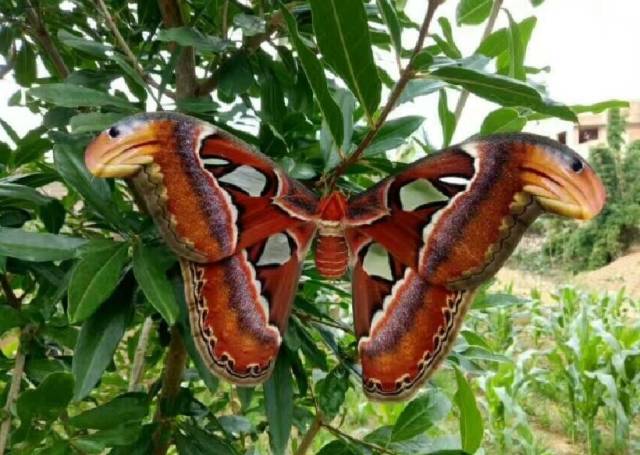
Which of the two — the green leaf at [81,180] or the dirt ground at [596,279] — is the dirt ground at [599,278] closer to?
the dirt ground at [596,279]

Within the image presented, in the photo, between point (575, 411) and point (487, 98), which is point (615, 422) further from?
point (487, 98)

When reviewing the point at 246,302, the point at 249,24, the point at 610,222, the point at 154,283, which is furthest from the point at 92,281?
the point at 610,222

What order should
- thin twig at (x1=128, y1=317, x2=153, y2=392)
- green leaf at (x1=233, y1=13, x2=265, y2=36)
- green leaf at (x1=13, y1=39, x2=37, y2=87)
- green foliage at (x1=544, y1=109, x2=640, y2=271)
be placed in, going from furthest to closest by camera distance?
green foliage at (x1=544, y1=109, x2=640, y2=271) < green leaf at (x1=13, y1=39, x2=37, y2=87) < thin twig at (x1=128, y1=317, x2=153, y2=392) < green leaf at (x1=233, y1=13, x2=265, y2=36)

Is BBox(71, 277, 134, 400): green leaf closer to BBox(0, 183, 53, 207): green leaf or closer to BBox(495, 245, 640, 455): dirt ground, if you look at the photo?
BBox(0, 183, 53, 207): green leaf

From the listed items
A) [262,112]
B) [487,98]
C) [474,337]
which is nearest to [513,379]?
[474,337]

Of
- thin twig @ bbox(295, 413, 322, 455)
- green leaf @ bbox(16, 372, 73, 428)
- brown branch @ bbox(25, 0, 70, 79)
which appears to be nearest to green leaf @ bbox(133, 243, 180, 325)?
green leaf @ bbox(16, 372, 73, 428)
